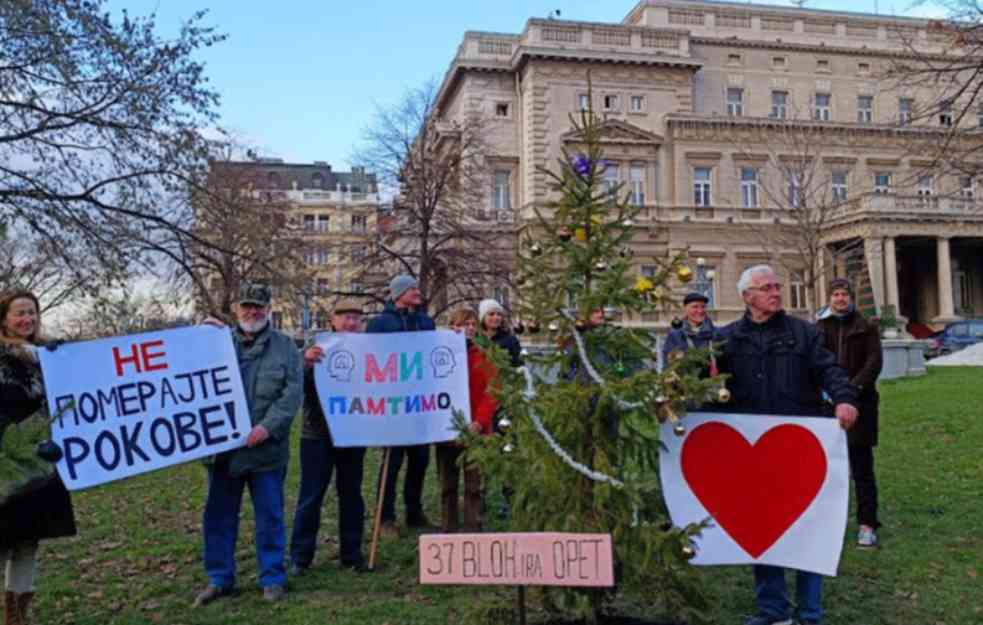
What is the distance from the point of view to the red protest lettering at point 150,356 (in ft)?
20.4

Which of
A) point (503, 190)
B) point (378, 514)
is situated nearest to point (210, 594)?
point (378, 514)

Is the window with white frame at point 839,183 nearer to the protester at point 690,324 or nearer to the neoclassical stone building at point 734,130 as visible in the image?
the neoclassical stone building at point 734,130

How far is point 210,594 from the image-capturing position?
5.96 m

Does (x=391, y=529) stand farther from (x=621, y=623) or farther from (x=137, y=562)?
(x=621, y=623)

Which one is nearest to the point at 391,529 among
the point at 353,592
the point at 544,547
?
the point at 353,592

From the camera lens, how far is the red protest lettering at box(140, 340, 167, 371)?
20.4ft

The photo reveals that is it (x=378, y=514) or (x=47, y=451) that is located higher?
(x=47, y=451)

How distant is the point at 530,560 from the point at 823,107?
170 feet

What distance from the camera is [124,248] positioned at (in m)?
13.5

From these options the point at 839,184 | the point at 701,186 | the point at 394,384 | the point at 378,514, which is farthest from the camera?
the point at 839,184

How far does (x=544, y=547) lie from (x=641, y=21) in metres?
48.9

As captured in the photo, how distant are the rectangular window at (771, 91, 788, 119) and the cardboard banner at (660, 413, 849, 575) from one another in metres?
47.4

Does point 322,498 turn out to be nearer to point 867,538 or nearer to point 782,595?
point 782,595

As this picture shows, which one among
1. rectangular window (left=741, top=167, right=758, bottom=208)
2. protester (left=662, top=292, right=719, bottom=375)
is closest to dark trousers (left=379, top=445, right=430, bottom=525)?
protester (left=662, top=292, right=719, bottom=375)
